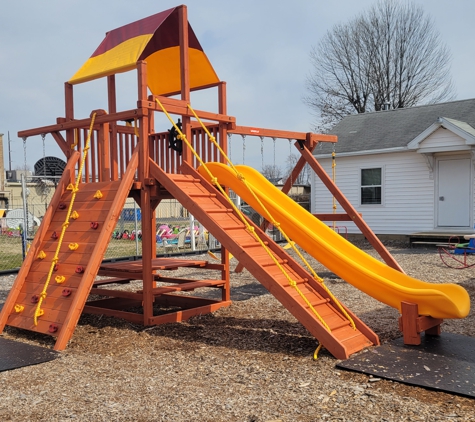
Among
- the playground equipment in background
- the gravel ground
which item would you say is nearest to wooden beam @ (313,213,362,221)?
the gravel ground

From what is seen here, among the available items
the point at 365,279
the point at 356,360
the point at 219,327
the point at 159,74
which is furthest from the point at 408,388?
the point at 159,74

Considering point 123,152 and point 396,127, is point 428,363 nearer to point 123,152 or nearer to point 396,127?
point 123,152

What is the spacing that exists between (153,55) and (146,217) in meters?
3.22

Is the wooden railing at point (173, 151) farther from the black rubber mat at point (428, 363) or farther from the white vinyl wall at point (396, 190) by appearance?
the white vinyl wall at point (396, 190)

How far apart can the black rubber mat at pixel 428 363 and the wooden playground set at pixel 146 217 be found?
16cm

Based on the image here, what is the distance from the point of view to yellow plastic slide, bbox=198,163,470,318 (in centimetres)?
500

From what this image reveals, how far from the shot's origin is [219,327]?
20.4 feet

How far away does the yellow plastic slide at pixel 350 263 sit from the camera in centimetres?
500

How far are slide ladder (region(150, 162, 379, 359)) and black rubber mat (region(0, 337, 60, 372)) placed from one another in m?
2.05

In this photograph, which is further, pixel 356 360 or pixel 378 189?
pixel 378 189

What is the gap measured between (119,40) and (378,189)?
12.1 meters

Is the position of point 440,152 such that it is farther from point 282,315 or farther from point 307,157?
point 282,315

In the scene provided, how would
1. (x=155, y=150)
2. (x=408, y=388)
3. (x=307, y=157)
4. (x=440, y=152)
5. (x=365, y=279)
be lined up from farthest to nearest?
(x=440, y=152) → (x=307, y=157) → (x=155, y=150) → (x=365, y=279) → (x=408, y=388)

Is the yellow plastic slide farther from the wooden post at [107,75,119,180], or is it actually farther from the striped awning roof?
the striped awning roof
